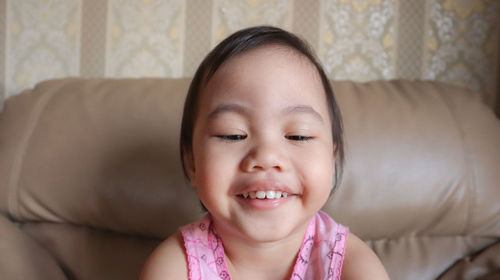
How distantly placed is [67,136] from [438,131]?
1128mm

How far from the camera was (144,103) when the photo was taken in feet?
4.13

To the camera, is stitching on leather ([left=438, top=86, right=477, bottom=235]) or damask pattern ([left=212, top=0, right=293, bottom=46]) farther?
damask pattern ([left=212, top=0, right=293, bottom=46])

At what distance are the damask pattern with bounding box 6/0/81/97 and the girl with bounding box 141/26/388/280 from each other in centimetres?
91

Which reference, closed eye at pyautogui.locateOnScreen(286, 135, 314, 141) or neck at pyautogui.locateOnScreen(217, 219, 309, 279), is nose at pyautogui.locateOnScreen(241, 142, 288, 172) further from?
neck at pyautogui.locateOnScreen(217, 219, 309, 279)

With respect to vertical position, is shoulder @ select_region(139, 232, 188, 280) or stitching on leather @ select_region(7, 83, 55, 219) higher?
→ stitching on leather @ select_region(7, 83, 55, 219)

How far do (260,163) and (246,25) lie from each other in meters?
0.91

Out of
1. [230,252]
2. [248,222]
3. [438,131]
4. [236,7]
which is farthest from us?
[236,7]

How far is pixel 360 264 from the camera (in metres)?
0.91

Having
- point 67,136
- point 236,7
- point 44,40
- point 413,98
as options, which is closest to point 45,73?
point 44,40

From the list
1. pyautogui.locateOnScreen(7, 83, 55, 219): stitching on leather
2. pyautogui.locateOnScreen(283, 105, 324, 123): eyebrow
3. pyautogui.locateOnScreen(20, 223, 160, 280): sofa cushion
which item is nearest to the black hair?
pyautogui.locateOnScreen(283, 105, 324, 123): eyebrow

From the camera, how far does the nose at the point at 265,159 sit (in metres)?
0.76

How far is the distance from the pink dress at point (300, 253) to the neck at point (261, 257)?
0.02 metres

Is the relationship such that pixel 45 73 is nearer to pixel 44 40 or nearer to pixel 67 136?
pixel 44 40

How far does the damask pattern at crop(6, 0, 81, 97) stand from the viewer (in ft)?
5.24
